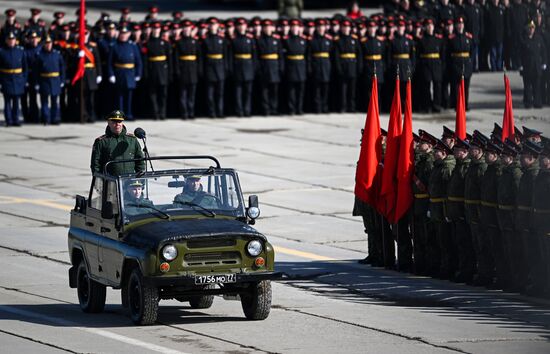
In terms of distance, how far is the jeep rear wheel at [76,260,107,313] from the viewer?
1642 centimetres

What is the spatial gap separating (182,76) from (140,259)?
18.1 meters

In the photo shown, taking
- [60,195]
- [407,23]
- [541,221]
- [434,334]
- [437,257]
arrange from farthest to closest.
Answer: [407,23]
[60,195]
[437,257]
[541,221]
[434,334]

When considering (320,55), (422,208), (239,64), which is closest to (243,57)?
(239,64)

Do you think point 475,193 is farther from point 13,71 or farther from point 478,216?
point 13,71

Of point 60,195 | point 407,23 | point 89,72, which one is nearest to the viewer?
point 60,195

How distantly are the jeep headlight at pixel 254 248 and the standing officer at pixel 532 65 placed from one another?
65.6 feet

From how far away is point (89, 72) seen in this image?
32031mm

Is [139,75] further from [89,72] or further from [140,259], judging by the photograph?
[140,259]

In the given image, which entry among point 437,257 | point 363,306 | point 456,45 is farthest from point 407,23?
point 363,306

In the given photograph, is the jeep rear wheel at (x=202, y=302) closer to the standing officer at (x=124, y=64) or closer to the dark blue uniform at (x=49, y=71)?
the dark blue uniform at (x=49, y=71)

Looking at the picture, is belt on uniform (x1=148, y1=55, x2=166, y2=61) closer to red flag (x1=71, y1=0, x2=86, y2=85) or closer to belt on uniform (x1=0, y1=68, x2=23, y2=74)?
red flag (x1=71, y1=0, x2=86, y2=85)

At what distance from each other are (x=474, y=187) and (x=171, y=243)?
4292 millimetres

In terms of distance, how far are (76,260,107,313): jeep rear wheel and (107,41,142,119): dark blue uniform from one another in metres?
15.6

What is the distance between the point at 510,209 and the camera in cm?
1730
